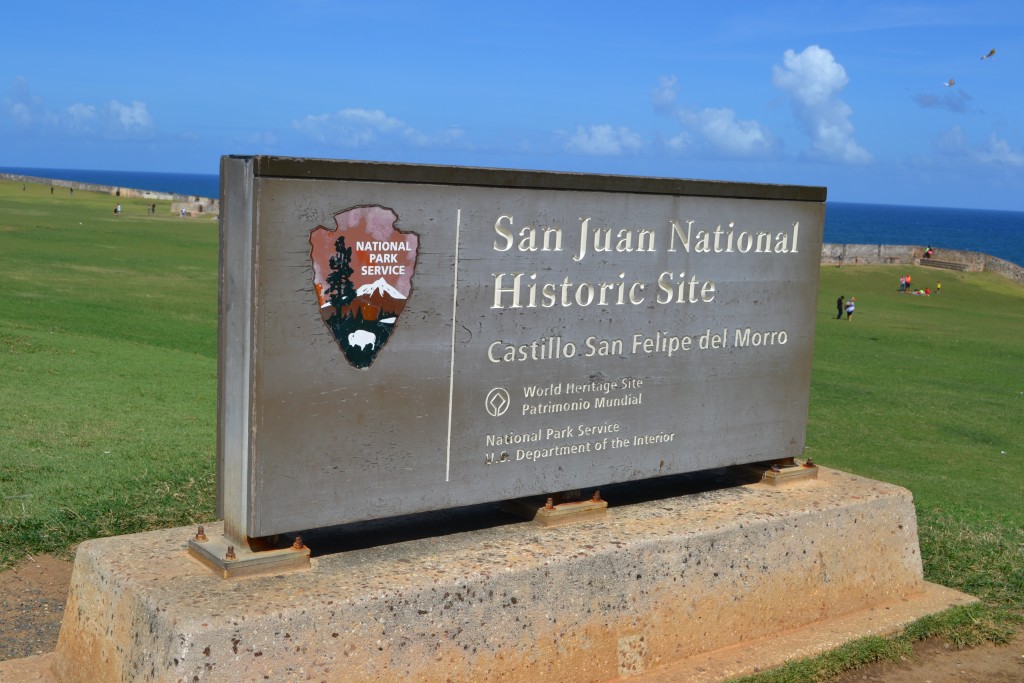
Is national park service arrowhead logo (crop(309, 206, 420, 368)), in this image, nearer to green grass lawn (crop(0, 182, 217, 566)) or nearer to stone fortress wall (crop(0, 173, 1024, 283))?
green grass lawn (crop(0, 182, 217, 566))

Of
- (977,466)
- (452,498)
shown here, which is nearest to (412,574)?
(452,498)

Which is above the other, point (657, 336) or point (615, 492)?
point (657, 336)

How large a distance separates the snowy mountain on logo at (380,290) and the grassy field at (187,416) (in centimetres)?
275

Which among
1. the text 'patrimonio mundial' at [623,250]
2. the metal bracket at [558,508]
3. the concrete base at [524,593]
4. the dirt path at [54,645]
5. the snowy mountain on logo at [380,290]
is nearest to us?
the concrete base at [524,593]

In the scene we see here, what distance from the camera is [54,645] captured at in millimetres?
5797

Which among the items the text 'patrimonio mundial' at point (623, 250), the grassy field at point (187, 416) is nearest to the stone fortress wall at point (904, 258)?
the grassy field at point (187, 416)

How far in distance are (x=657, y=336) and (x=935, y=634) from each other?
2.43 meters

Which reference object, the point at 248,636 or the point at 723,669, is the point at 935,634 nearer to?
the point at 723,669

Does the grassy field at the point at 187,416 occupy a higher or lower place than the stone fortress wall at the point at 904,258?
lower

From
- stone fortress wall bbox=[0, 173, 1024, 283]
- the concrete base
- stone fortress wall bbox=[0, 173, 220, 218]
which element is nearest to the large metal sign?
the concrete base

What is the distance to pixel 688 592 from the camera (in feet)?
18.7

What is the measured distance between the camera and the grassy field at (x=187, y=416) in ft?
24.7

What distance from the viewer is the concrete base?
4.46 m

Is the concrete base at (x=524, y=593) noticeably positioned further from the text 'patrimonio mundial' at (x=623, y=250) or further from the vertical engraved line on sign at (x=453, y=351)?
the text 'patrimonio mundial' at (x=623, y=250)
